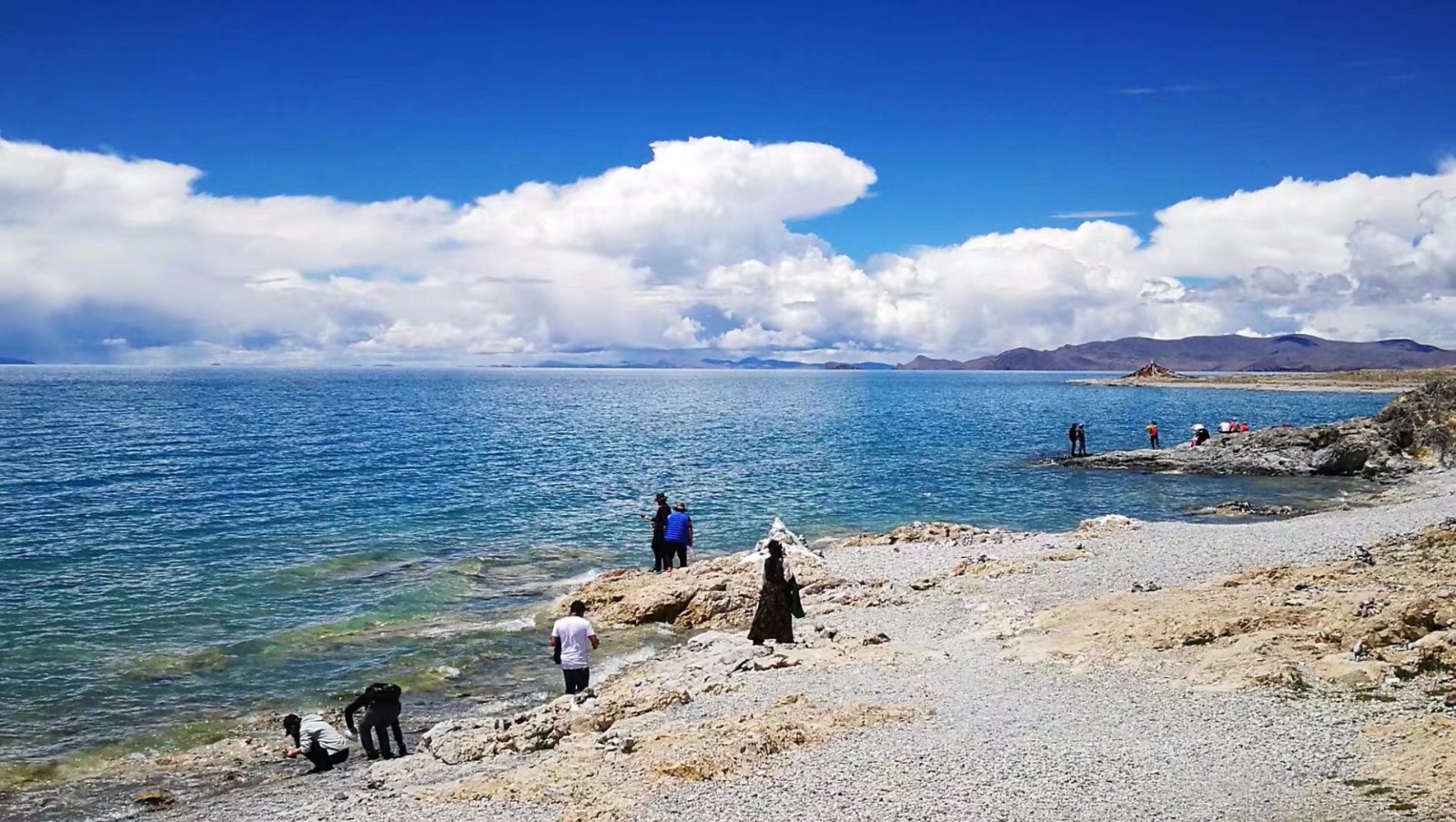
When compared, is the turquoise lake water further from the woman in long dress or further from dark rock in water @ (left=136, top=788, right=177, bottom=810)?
the woman in long dress

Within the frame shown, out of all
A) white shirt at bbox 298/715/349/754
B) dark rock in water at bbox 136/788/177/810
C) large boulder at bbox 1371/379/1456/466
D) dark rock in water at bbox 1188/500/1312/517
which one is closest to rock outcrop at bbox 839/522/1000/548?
dark rock in water at bbox 1188/500/1312/517

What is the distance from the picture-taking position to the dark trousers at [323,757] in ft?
49.9

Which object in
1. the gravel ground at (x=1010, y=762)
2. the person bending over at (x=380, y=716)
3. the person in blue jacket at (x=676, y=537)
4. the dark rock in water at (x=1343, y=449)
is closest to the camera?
the gravel ground at (x=1010, y=762)

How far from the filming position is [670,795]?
432 inches

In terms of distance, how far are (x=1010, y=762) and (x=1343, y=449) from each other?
47999 millimetres

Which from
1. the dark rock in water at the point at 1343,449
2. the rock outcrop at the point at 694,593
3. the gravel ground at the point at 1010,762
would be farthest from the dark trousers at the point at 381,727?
the dark rock in water at the point at 1343,449

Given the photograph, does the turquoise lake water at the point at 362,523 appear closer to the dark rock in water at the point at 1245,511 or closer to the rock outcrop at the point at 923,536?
the dark rock in water at the point at 1245,511

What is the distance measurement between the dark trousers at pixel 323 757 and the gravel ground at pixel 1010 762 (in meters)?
0.65

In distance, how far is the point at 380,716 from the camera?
15.4 metres


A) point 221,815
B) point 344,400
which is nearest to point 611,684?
point 221,815

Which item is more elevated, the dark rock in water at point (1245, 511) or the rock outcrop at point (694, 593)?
the rock outcrop at point (694, 593)

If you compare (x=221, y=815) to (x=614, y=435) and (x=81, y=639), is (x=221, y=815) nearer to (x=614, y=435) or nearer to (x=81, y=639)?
(x=81, y=639)

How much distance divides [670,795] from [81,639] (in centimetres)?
1826

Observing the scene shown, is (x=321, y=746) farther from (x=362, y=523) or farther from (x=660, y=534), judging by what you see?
(x=362, y=523)
